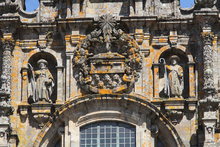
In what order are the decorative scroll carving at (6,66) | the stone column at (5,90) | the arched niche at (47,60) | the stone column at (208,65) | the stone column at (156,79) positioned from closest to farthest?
the stone column at (5,90) → the stone column at (208,65) → the decorative scroll carving at (6,66) → the stone column at (156,79) → the arched niche at (47,60)

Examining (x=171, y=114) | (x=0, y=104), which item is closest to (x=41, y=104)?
A: (x=0, y=104)

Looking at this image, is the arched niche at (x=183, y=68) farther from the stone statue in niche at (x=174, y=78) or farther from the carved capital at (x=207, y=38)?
the carved capital at (x=207, y=38)

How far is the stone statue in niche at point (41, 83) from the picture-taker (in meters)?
42.1

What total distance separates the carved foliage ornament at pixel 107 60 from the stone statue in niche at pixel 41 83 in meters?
1.00

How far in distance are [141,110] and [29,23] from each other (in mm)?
5243

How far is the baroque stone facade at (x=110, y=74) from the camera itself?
4147cm

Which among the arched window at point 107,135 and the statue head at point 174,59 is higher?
the statue head at point 174,59

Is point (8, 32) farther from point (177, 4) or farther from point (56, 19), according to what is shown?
point (177, 4)

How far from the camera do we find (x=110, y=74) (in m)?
42.0

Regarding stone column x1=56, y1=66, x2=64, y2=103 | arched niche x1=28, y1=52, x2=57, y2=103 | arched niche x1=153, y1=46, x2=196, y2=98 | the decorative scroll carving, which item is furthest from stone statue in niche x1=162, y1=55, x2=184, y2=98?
the decorative scroll carving

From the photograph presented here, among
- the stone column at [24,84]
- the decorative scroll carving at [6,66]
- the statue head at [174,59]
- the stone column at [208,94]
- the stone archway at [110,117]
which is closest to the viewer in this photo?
the stone column at [208,94]

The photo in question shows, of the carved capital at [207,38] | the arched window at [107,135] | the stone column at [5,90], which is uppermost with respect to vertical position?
the carved capital at [207,38]

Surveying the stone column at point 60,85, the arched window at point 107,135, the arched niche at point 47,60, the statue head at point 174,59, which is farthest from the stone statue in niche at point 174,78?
the arched niche at point 47,60

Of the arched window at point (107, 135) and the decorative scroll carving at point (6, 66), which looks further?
the decorative scroll carving at point (6, 66)
